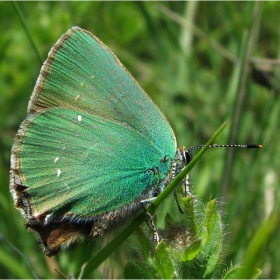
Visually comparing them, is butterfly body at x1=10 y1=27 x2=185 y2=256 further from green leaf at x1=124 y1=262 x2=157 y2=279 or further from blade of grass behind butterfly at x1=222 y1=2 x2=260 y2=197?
blade of grass behind butterfly at x1=222 y1=2 x2=260 y2=197

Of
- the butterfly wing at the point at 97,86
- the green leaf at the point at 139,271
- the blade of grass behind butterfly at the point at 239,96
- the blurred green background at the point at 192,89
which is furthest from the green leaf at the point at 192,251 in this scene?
the blade of grass behind butterfly at the point at 239,96

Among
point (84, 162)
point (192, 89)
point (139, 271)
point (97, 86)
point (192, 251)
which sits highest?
point (192, 89)

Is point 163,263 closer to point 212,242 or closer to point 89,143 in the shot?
point 212,242

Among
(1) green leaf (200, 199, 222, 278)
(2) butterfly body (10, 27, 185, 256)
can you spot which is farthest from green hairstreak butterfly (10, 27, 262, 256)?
(1) green leaf (200, 199, 222, 278)

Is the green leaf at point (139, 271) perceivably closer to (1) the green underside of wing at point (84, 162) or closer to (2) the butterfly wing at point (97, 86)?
(1) the green underside of wing at point (84, 162)

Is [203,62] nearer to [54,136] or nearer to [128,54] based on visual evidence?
[128,54]

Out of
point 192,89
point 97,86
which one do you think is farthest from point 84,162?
point 192,89

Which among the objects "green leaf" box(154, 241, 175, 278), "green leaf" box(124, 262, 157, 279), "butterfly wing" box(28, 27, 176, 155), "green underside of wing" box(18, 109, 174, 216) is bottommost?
"green leaf" box(124, 262, 157, 279)
